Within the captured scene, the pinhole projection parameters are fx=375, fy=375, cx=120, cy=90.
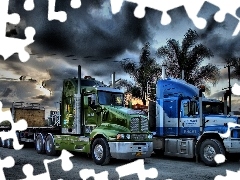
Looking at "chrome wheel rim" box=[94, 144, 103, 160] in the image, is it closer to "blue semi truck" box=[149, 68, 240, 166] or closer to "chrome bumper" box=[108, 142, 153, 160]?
"chrome bumper" box=[108, 142, 153, 160]

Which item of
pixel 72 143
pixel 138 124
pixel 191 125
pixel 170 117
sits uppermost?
pixel 170 117

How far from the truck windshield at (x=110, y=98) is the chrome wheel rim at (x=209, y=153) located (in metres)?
4.28

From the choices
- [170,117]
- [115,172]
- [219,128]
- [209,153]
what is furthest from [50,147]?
[219,128]

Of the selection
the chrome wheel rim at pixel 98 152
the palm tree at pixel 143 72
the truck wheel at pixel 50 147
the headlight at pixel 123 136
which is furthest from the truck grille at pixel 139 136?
the palm tree at pixel 143 72

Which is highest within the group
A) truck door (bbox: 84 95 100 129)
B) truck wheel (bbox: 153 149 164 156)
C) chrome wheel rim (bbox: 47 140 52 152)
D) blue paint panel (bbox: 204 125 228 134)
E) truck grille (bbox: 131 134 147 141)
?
truck door (bbox: 84 95 100 129)

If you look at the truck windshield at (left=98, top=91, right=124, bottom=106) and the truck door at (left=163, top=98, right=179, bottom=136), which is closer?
the truck windshield at (left=98, top=91, right=124, bottom=106)

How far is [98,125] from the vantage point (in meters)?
16.0

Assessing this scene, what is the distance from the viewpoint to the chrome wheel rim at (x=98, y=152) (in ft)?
50.3

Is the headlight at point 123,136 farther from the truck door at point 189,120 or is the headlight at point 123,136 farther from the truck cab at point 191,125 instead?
the truck door at point 189,120

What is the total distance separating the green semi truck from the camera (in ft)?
49.3

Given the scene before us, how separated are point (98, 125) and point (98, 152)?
1187 mm

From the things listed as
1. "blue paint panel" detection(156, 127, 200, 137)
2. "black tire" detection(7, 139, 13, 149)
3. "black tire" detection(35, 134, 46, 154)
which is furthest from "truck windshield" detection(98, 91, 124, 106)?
"black tire" detection(7, 139, 13, 149)

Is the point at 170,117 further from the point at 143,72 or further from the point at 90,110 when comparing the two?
the point at 143,72

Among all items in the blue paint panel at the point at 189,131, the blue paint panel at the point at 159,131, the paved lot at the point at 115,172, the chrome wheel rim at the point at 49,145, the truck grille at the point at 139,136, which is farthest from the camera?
the blue paint panel at the point at 159,131
